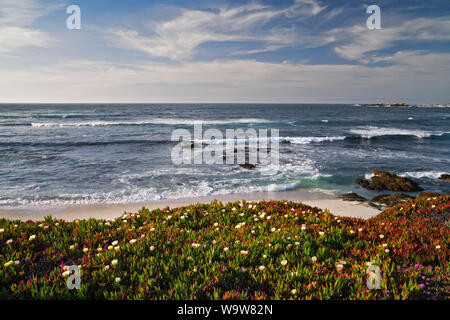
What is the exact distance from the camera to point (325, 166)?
19.4 meters

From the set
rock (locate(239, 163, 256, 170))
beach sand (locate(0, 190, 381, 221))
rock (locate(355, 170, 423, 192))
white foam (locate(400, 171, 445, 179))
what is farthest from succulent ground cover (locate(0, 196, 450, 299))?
white foam (locate(400, 171, 445, 179))

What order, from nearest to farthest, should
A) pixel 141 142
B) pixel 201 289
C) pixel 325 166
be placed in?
pixel 201 289 < pixel 325 166 < pixel 141 142

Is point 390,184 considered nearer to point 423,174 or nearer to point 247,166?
point 423,174

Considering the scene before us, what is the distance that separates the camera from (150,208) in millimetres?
10836

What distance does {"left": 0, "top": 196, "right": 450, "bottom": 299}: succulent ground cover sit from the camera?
3029 mm

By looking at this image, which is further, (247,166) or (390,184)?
(247,166)

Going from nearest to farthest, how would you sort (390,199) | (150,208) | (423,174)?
(150,208) → (390,199) → (423,174)

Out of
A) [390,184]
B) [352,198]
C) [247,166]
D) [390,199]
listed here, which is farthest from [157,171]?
[390,184]

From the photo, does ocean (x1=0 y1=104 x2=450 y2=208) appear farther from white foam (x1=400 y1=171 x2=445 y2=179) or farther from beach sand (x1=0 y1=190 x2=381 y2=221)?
beach sand (x1=0 y1=190 x2=381 y2=221)

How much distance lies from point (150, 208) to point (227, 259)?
772 centimetres

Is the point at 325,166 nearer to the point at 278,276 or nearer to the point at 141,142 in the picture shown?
the point at 278,276

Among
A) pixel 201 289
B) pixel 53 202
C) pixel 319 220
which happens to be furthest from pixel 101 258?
pixel 53 202

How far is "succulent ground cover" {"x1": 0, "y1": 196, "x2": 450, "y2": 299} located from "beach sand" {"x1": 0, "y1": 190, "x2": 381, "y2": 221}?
15.2ft

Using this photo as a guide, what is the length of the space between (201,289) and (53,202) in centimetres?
1128
